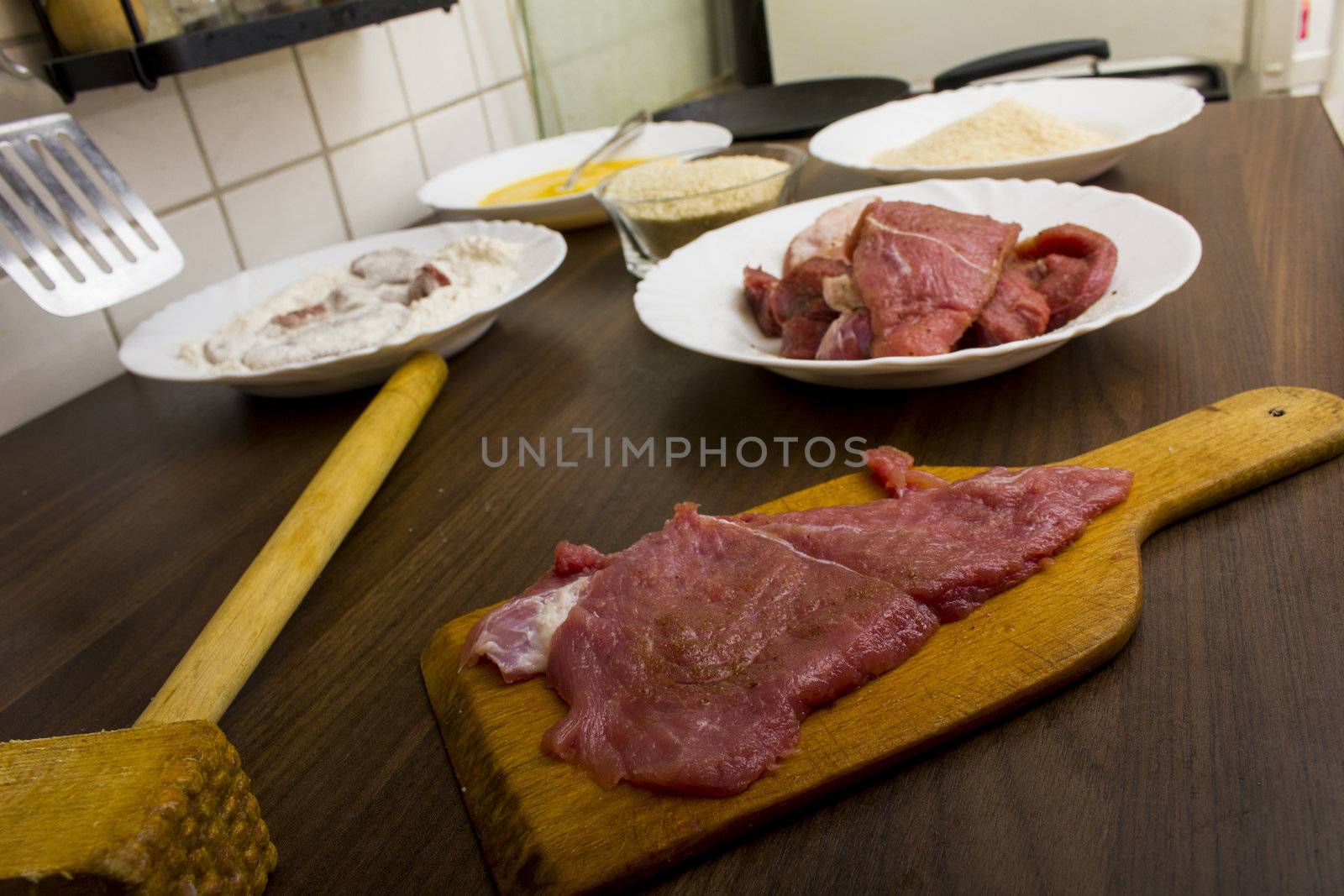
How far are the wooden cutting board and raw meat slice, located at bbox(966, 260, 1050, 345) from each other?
0.58 ft

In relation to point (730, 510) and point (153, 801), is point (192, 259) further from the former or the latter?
point (153, 801)

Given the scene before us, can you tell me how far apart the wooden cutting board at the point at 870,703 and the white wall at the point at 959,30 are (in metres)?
1.75

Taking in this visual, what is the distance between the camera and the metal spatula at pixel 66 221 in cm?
89

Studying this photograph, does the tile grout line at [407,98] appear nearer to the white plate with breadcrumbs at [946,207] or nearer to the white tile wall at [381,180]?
the white tile wall at [381,180]

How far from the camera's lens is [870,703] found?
0.50 metres

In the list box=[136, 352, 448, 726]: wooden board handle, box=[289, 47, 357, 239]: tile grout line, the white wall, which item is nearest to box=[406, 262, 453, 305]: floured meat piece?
box=[136, 352, 448, 726]: wooden board handle

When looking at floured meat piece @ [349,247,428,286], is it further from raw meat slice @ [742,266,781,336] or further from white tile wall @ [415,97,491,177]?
white tile wall @ [415,97,491,177]

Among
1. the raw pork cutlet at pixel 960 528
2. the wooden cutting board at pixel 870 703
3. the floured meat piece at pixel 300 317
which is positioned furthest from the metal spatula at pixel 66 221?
the raw pork cutlet at pixel 960 528

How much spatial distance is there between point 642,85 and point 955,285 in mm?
1672

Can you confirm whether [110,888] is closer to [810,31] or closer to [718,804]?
[718,804]

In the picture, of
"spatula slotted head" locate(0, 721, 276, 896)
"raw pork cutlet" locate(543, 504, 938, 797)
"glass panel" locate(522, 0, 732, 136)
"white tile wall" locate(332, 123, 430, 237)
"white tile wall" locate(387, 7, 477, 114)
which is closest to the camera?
"spatula slotted head" locate(0, 721, 276, 896)

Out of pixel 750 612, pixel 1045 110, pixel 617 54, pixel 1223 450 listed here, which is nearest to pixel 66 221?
pixel 750 612

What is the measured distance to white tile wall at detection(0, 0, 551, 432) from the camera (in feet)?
3.58

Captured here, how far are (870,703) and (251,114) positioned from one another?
122 cm
